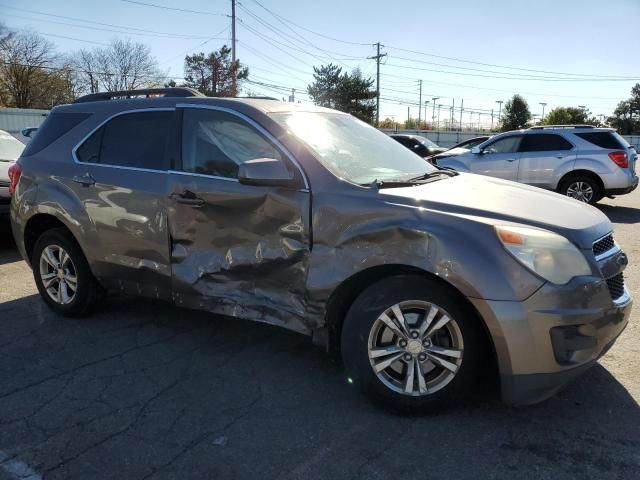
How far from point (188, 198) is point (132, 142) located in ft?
2.85

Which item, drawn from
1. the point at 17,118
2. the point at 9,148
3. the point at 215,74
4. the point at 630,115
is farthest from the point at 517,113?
the point at 9,148

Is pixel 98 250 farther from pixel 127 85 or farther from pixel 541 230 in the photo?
pixel 127 85

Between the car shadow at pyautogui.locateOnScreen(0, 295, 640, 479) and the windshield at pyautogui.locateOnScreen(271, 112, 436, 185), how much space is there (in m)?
1.35

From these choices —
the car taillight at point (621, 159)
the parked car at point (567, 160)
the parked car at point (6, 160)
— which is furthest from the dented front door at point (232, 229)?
the car taillight at point (621, 159)

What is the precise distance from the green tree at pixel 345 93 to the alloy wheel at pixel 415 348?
166ft

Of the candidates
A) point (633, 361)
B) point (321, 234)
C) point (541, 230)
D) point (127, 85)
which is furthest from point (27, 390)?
point (127, 85)

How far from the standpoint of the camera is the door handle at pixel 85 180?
4227 mm

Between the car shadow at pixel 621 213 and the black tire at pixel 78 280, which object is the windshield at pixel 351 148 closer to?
the black tire at pixel 78 280

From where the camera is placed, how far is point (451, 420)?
9.72 ft

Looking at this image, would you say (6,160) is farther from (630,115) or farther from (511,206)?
(630,115)

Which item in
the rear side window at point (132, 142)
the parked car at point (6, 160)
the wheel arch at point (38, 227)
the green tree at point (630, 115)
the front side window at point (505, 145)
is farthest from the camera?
the green tree at point (630, 115)

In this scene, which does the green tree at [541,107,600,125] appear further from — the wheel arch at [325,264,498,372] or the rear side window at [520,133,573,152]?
the wheel arch at [325,264,498,372]

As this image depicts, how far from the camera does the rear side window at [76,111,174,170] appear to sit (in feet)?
13.1

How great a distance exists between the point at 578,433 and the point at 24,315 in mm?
4427
